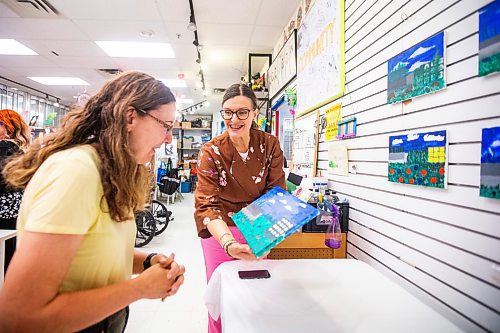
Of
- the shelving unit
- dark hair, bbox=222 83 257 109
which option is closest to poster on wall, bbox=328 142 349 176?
dark hair, bbox=222 83 257 109

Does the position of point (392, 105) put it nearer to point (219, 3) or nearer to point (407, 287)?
point (407, 287)

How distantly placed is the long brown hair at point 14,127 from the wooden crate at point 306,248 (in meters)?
2.82

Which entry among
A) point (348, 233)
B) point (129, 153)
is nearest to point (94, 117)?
point (129, 153)

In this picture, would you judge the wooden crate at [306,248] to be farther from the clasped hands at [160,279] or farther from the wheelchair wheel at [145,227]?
the wheelchair wheel at [145,227]

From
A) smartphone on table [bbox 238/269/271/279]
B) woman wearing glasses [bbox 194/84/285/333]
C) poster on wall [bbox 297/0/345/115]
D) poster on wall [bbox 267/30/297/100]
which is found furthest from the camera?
poster on wall [bbox 267/30/297/100]

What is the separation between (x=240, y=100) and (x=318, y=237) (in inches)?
42.8

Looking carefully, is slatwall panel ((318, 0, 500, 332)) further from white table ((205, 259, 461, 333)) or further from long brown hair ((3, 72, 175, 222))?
long brown hair ((3, 72, 175, 222))

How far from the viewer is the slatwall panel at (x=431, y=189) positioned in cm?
98

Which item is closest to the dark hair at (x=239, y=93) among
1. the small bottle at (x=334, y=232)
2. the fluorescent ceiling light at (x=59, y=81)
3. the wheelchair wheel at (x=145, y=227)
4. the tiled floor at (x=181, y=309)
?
the small bottle at (x=334, y=232)

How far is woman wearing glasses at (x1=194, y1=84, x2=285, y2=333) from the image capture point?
1727mm

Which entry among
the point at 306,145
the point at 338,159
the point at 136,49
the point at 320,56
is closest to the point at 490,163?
the point at 338,159

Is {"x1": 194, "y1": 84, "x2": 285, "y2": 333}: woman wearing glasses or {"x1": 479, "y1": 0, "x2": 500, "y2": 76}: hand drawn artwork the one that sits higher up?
{"x1": 479, "y1": 0, "x2": 500, "y2": 76}: hand drawn artwork

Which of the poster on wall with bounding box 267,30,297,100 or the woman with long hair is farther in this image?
the poster on wall with bounding box 267,30,297,100

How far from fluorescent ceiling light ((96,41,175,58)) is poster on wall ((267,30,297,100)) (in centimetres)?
200
